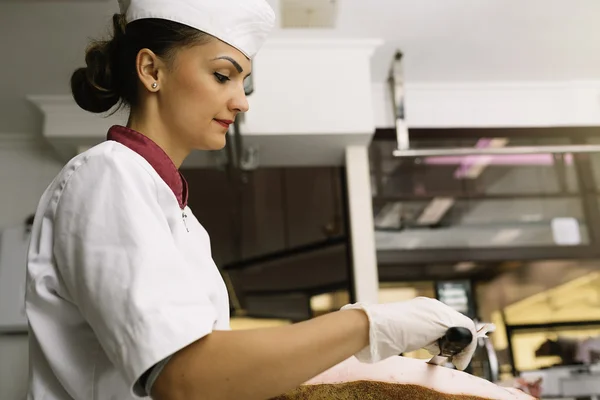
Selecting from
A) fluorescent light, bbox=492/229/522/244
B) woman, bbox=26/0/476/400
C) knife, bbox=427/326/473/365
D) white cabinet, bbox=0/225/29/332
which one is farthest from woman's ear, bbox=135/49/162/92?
fluorescent light, bbox=492/229/522/244

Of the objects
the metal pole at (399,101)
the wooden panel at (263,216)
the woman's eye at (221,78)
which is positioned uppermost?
the metal pole at (399,101)

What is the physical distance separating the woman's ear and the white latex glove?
46 centimetres

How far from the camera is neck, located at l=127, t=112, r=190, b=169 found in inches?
37.7

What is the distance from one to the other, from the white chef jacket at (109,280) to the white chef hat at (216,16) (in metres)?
0.22

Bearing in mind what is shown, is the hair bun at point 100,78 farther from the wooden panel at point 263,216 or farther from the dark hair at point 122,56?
the wooden panel at point 263,216

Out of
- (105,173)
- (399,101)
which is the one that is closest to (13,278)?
(399,101)

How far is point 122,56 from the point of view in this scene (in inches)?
40.3

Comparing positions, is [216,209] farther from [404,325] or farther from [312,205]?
[404,325]

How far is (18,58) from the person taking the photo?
111 inches

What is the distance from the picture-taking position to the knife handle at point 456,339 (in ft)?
2.54

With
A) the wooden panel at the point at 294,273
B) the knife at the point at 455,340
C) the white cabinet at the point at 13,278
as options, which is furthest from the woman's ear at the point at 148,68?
the wooden panel at the point at 294,273

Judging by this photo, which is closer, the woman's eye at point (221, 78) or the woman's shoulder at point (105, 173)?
the woman's shoulder at point (105, 173)

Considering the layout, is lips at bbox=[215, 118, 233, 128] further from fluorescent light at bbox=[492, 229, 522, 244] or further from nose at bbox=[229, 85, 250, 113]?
fluorescent light at bbox=[492, 229, 522, 244]

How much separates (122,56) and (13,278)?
254 cm
